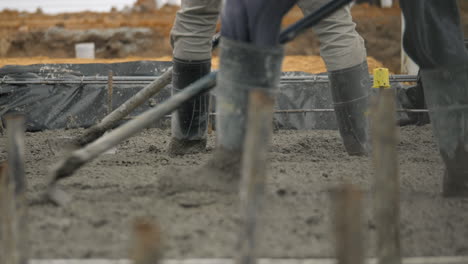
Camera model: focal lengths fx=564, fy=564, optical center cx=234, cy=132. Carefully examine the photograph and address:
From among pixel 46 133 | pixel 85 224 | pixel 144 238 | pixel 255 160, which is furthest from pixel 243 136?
pixel 46 133

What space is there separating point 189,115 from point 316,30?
0.82 meters

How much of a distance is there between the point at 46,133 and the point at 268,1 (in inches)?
129

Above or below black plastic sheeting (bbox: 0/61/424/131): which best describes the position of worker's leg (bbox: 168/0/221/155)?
above

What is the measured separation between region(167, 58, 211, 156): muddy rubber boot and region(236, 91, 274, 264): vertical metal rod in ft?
5.97

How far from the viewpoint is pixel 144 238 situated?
1.03 meters

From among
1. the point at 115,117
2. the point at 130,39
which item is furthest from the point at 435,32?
the point at 130,39

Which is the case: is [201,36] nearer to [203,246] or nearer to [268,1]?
[268,1]

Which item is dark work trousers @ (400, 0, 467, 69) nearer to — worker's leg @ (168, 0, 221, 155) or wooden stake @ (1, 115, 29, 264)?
worker's leg @ (168, 0, 221, 155)

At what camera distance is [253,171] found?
120 cm

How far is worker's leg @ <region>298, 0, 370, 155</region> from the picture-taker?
291 centimetres

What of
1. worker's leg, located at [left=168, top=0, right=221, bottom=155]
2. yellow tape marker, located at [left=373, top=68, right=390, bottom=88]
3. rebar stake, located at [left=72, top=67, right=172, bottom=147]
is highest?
worker's leg, located at [left=168, top=0, right=221, bottom=155]

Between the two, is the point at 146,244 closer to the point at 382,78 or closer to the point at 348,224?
the point at 348,224

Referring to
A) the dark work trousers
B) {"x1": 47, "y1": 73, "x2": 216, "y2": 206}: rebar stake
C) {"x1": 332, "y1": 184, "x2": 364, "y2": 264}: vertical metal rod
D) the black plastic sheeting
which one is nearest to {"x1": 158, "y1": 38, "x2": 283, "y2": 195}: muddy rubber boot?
{"x1": 47, "y1": 73, "x2": 216, "y2": 206}: rebar stake

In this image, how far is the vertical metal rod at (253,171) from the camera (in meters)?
1.19
